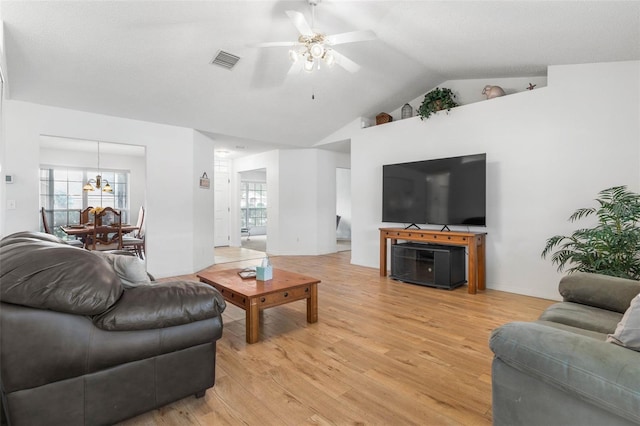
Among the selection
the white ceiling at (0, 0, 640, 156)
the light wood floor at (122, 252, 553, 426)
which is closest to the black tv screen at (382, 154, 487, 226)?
the light wood floor at (122, 252, 553, 426)

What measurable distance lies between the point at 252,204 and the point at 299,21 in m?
9.45

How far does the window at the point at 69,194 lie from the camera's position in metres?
7.06

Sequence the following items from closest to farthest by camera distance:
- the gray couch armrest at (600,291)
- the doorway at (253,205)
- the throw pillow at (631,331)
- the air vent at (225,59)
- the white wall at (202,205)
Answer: the throw pillow at (631,331) < the gray couch armrest at (600,291) < the air vent at (225,59) < the white wall at (202,205) < the doorway at (253,205)

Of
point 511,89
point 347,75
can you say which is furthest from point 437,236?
point 347,75

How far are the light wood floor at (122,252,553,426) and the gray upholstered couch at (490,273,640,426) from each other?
19.1 inches

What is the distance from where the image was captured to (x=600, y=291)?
74.3 inches

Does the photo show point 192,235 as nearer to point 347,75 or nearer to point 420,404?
point 347,75

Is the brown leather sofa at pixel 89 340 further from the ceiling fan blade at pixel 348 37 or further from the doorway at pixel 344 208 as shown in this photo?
the doorway at pixel 344 208

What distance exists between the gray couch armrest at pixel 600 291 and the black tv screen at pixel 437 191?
2017 mm

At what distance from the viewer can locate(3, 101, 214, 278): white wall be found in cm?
370

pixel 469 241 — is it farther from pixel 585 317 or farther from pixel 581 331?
pixel 581 331

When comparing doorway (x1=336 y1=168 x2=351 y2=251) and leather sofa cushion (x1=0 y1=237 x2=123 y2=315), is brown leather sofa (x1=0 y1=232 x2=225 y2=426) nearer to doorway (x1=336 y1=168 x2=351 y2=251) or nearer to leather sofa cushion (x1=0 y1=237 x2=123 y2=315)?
leather sofa cushion (x1=0 y1=237 x2=123 y2=315)

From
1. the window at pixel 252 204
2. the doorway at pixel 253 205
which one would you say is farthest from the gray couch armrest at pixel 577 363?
the window at pixel 252 204

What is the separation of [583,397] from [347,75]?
423 cm
